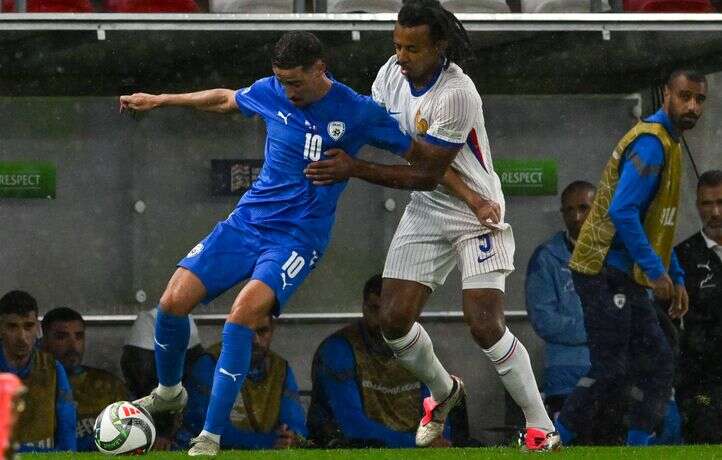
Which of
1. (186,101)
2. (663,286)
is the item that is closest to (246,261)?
(186,101)

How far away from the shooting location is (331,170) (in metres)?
4.88

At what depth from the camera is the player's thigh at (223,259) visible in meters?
5.04

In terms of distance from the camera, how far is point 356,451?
217 inches

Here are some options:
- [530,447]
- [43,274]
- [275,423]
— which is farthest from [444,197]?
[43,274]

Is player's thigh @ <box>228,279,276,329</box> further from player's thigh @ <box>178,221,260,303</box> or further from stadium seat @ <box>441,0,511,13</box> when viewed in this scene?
stadium seat @ <box>441,0,511,13</box>

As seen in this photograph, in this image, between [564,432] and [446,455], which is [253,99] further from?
[564,432]

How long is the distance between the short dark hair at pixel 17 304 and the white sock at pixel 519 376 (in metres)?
3.12

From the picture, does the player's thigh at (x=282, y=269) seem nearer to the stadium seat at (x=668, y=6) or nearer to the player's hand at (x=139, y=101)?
the player's hand at (x=139, y=101)

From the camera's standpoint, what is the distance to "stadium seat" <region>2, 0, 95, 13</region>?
7.01m

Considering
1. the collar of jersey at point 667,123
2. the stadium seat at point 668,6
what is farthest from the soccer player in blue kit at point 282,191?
the stadium seat at point 668,6

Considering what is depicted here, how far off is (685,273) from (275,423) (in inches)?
114

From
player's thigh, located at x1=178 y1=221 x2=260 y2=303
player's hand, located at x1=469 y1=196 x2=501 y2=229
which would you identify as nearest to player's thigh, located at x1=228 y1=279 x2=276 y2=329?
player's thigh, located at x1=178 y1=221 x2=260 y2=303

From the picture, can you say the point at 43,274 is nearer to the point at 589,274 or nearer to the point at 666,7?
the point at 589,274

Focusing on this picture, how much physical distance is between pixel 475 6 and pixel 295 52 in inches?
103
